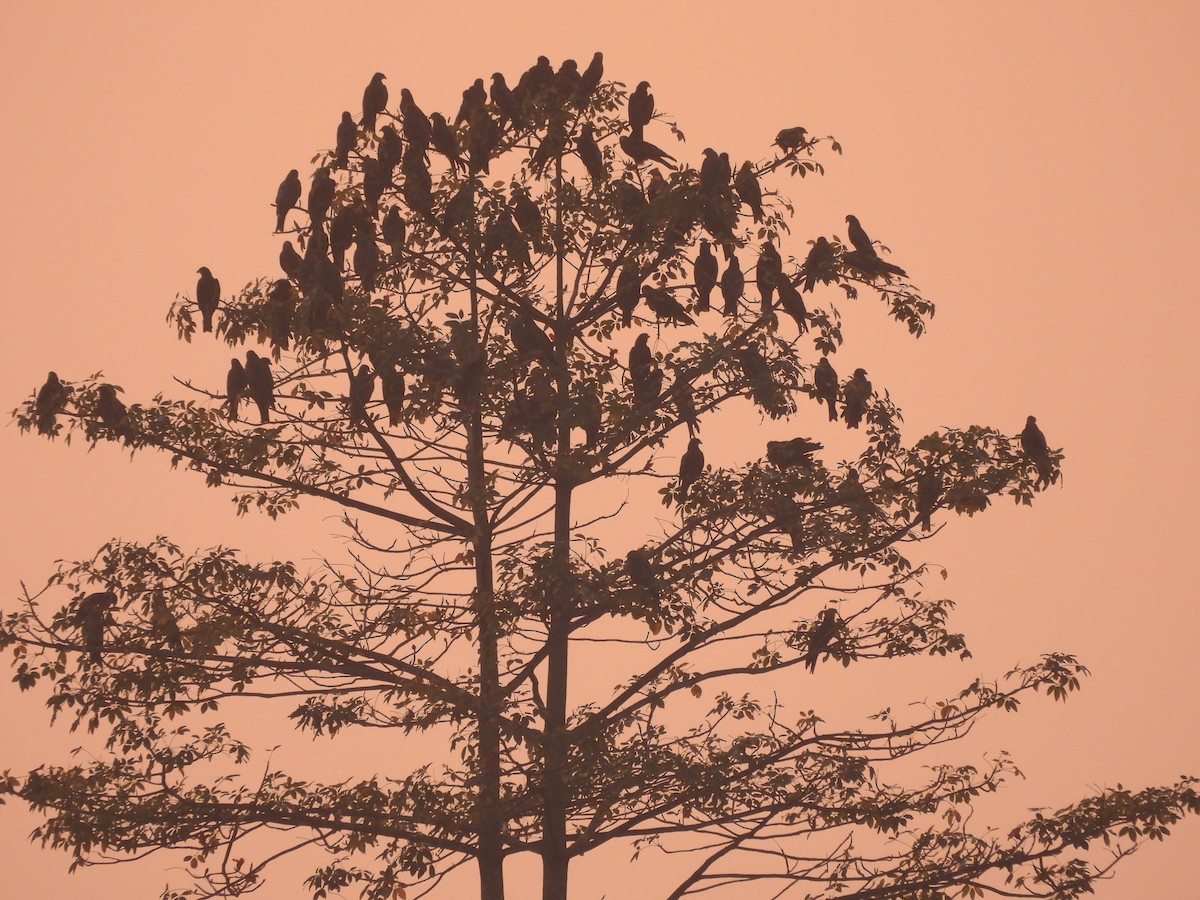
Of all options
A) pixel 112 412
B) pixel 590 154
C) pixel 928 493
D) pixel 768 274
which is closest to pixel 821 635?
pixel 928 493

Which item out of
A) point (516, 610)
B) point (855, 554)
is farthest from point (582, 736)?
point (855, 554)

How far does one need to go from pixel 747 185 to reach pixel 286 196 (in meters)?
3.74

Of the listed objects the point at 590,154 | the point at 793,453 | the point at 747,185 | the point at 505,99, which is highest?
the point at 505,99

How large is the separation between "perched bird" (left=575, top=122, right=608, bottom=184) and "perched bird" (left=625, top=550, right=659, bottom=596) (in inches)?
120

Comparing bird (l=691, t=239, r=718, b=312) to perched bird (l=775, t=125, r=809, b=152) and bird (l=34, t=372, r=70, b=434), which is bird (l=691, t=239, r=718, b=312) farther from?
bird (l=34, t=372, r=70, b=434)

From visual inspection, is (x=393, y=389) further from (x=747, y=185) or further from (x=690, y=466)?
(x=747, y=185)

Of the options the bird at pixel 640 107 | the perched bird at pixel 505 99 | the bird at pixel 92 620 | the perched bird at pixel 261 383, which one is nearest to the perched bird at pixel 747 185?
the bird at pixel 640 107

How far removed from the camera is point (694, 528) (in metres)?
10.2

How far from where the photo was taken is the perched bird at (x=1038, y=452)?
32.9ft

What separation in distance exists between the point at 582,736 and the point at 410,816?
1366mm

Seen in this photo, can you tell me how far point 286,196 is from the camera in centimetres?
1140

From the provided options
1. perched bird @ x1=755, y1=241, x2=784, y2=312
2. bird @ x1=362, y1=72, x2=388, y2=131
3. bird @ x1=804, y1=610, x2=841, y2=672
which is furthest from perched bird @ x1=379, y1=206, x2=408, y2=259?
bird @ x1=804, y1=610, x2=841, y2=672

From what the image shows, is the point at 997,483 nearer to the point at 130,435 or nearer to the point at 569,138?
the point at 569,138

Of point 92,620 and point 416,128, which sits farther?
point 416,128
